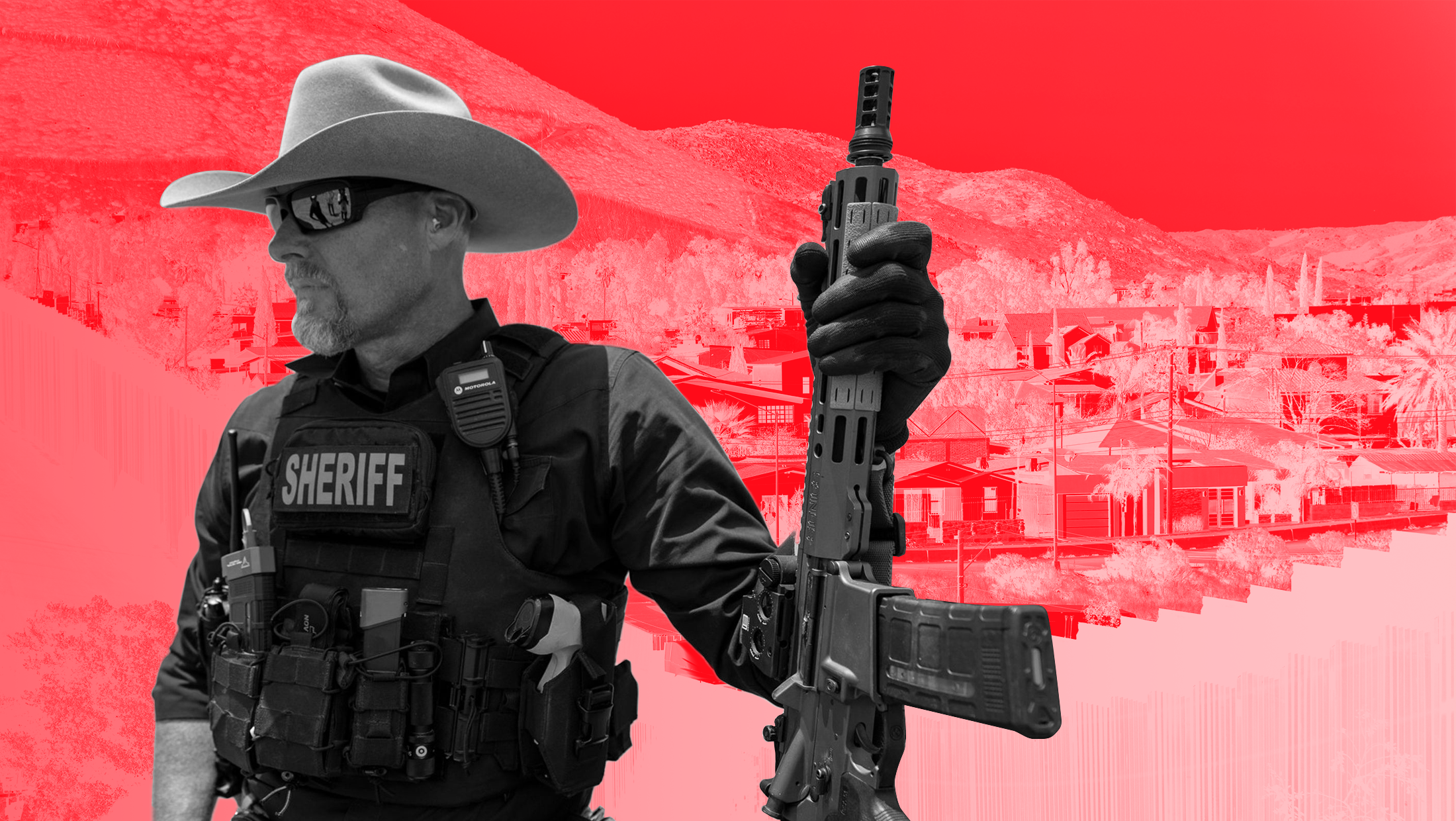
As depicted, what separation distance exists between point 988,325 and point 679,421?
17983mm

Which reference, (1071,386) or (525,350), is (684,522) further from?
(1071,386)

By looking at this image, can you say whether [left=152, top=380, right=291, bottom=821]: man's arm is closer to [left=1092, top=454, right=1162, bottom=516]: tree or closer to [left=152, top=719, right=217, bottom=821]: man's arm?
[left=152, top=719, right=217, bottom=821]: man's arm

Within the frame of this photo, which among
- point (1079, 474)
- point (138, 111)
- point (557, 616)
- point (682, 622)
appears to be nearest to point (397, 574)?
point (557, 616)

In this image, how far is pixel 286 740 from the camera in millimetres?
1859

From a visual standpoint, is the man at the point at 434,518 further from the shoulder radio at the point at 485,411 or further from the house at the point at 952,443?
the house at the point at 952,443

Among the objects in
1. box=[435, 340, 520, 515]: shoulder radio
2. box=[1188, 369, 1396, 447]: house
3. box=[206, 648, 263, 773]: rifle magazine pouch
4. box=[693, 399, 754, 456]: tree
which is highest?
box=[1188, 369, 1396, 447]: house

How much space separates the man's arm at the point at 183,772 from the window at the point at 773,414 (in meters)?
12.5

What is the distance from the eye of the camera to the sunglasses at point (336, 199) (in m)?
1.94

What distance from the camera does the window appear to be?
48.1 ft

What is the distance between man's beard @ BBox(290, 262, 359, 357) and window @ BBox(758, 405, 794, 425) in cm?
1259

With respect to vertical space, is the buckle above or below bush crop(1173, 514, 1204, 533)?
above

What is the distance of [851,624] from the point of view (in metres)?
1.53

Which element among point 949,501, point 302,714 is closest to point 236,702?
point 302,714

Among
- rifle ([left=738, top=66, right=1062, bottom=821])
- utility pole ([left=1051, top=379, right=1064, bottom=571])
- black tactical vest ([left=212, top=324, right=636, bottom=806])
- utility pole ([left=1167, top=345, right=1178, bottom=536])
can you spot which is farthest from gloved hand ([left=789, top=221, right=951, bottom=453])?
utility pole ([left=1167, top=345, right=1178, bottom=536])
